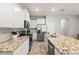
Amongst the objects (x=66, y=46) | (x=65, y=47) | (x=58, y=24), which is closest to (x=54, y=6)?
(x=66, y=46)

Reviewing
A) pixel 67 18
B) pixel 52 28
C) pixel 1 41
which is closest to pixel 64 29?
pixel 67 18

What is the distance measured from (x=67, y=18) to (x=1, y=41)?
5170 millimetres

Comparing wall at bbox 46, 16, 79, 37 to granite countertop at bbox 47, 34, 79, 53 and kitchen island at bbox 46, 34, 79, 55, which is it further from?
kitchen island at bbox 46, 34, 79, 55

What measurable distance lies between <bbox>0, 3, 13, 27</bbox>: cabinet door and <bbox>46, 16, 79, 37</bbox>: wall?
5.35 metres

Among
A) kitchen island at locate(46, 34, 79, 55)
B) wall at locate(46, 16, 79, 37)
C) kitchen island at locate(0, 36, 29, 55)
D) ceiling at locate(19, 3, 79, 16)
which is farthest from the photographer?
wall at locate(46, 16, 79, 37)

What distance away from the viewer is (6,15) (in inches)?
88.4

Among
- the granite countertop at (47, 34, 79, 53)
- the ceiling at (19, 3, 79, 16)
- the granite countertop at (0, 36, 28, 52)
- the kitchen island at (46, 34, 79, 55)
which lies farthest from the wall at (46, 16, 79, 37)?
the granite countertop at (0, 36, 28, 52)

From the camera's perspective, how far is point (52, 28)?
854 cm

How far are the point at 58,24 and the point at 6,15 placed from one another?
6171mm

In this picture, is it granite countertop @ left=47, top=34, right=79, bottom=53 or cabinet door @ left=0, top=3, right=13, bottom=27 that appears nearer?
granite countertop @ left=47, top=34, right=79, bottom=53

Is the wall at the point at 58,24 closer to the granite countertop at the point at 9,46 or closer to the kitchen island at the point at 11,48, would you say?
the kitchen island at the point at 11,48

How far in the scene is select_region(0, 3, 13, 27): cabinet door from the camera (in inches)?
84.0

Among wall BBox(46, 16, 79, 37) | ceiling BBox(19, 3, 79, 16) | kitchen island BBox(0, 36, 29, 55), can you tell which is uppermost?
ceiling BBox(19, 3, 79, 16)

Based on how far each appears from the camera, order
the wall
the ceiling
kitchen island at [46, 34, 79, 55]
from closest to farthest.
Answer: kitchen island at [46, 34, 79, 55] < the ceiling < the wall
